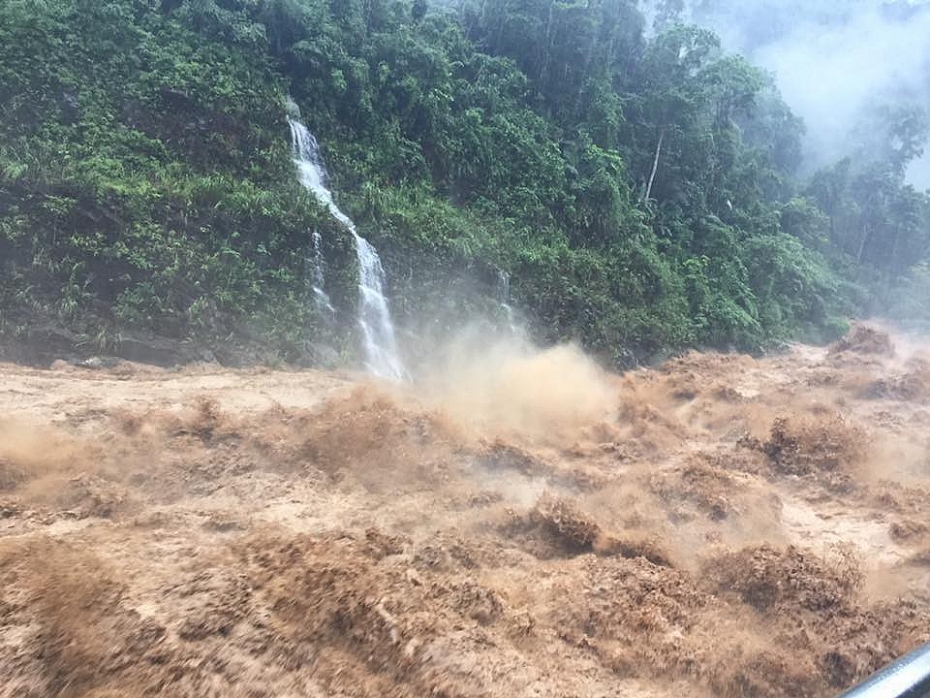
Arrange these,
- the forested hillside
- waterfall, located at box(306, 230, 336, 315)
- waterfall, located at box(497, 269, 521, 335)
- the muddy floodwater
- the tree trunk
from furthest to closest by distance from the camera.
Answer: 1. the tree trunk
2. waterfall, located at box(497, 269, 521, 335)
3. waterfall, located at box(306, 230, 336, 315)
4. the forested hillside
5. the muddy floodwater

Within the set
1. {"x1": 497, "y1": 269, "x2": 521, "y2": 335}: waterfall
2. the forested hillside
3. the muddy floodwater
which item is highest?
the forested hillside

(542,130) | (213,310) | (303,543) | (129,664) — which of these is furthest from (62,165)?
(542,130)

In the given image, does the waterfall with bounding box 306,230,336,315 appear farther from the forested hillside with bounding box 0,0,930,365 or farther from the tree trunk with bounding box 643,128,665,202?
the tree trunk with bounding box 643,128,665,202

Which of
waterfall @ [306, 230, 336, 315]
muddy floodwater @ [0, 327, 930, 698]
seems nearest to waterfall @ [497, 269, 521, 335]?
waterfall @ [306, 230, 336, 315]

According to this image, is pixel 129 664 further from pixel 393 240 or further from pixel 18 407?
pixel 393 240

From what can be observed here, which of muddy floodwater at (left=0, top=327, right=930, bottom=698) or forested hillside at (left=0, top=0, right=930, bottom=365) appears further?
forested hillside at (left=0, top=0, right=930, bottom=365)

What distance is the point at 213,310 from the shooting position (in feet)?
45.4

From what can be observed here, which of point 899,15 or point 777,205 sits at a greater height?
point 899,15

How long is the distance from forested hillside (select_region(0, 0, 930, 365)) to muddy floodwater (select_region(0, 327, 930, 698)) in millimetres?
2437

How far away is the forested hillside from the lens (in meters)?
13.4

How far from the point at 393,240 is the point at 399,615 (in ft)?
41.1

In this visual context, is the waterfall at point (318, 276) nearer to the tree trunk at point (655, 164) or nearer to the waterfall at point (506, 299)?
the waterfall at point (506, 299)

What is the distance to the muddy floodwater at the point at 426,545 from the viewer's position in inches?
196

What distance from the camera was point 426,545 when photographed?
7.14 metres
